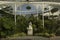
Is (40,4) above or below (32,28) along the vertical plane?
above

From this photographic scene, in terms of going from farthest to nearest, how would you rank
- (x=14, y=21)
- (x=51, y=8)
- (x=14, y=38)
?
(x=51, y=8)
(x=14, y=21)
(x=14, y=38)

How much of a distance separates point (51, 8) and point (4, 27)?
521 centimetres

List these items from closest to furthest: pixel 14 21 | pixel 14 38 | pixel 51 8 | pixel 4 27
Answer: pixel 14 38, pixel 4 27, pixel 14 21, pixel 51 8

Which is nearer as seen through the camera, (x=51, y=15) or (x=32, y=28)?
(x=32, y=28)

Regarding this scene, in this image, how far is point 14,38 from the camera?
20.2 metres

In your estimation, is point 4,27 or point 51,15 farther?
point 51,15

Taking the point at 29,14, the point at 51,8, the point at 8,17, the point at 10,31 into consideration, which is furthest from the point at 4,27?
the point at 51,8

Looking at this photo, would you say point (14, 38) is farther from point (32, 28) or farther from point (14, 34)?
point (32, 28)

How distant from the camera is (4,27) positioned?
21547 millimetres

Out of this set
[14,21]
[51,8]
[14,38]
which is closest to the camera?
[14,38]

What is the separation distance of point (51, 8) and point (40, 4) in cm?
128

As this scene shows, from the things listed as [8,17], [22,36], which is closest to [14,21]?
[8,17]

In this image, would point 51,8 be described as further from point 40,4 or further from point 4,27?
point 4,27

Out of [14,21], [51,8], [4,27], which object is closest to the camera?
[4,27]
